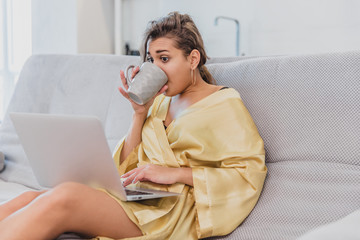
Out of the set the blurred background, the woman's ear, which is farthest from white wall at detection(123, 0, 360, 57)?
the woman's ear

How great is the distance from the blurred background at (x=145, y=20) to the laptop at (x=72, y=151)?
2.26 metres

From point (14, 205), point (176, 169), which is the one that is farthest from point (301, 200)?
point (14, 205)

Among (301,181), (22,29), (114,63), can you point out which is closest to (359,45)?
(114,63)

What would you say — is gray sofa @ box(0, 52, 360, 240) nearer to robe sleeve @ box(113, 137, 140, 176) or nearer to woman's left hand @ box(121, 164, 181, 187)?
woman's left hand @ box(121, 164, 181, 187)

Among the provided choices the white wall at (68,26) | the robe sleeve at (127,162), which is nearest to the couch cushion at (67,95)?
the robe sleeve at (127,162)

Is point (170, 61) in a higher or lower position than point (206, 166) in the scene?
higher

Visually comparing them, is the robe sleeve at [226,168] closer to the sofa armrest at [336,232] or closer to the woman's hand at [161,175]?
the woman's hand at [161,175]

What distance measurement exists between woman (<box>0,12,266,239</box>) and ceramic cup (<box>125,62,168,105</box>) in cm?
4

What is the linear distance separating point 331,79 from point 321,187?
32 cm

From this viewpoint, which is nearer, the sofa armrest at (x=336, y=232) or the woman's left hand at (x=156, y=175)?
the sofa armrest at (x=336, y=232)

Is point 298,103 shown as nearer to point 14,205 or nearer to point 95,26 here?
point 14,205

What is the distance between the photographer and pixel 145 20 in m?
4.18

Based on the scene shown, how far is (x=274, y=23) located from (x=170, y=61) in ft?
6.88

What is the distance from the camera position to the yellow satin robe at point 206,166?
4.25 ft
